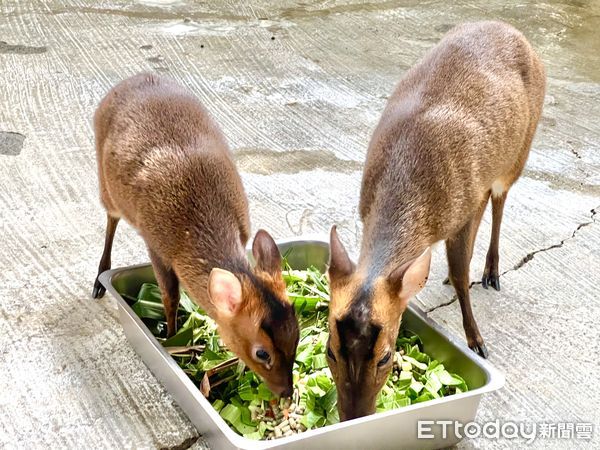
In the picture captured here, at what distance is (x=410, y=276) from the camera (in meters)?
2.69

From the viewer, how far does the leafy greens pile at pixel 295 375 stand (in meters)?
2.97

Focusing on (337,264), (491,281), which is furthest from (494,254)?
(337,264)

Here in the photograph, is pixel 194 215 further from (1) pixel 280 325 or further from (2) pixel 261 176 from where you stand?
(2) pixel 261 176

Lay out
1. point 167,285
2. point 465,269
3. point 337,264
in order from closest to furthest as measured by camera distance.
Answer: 1. point 337,264
2. point 167,285
3. point 465,269

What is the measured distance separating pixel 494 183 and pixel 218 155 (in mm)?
1508

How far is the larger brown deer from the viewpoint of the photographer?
264 cm

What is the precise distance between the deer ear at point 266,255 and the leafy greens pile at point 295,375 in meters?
0.47

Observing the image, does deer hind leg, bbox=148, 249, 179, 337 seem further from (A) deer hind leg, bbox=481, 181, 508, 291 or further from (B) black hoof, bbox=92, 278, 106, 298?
(A) deer hind leg, bbox=481, 181, 508, 291

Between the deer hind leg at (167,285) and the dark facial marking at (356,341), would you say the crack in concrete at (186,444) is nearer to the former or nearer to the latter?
the deer hind leg at (167,285)

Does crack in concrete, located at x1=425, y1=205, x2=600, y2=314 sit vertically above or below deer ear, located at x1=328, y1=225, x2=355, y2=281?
below

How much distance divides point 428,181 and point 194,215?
0.98m

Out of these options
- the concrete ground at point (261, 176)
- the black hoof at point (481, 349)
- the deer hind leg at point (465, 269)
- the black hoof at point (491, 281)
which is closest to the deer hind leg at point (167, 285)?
the concrete ground at point (261, 176)

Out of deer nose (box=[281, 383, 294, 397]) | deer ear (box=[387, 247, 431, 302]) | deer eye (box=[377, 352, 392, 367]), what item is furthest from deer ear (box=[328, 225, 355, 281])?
deer nose (box=[281, 383, 294, 397])

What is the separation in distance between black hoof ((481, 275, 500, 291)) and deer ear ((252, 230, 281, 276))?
1.58 metres
